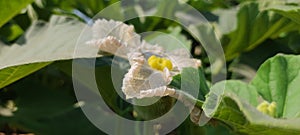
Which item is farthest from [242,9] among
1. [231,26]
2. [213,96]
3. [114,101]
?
[213,96]

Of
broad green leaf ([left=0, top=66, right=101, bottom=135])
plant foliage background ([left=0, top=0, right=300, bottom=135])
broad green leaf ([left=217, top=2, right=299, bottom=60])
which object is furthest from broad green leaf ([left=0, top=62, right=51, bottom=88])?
broad green leaf ([left=217, top=2, right=299, bottom=60])

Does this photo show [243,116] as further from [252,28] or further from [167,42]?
[252,28]

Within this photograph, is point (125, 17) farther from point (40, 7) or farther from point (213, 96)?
point (213, 96)

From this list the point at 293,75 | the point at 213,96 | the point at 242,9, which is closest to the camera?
the point at 213,96

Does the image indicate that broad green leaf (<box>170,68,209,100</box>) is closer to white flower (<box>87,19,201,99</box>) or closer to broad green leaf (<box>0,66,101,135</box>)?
white flower (<box>87,19,201,99</box>)

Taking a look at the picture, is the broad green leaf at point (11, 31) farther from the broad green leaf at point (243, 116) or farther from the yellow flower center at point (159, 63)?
the broad green leaf at point (243, 116)

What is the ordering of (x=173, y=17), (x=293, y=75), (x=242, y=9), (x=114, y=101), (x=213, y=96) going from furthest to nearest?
(x=173, y=17), (x=242, y=9), (x=114, y=101), (x=293, y=75), (x=213, y=96)

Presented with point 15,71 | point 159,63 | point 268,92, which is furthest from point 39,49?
point 268,92

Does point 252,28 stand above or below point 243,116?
above
